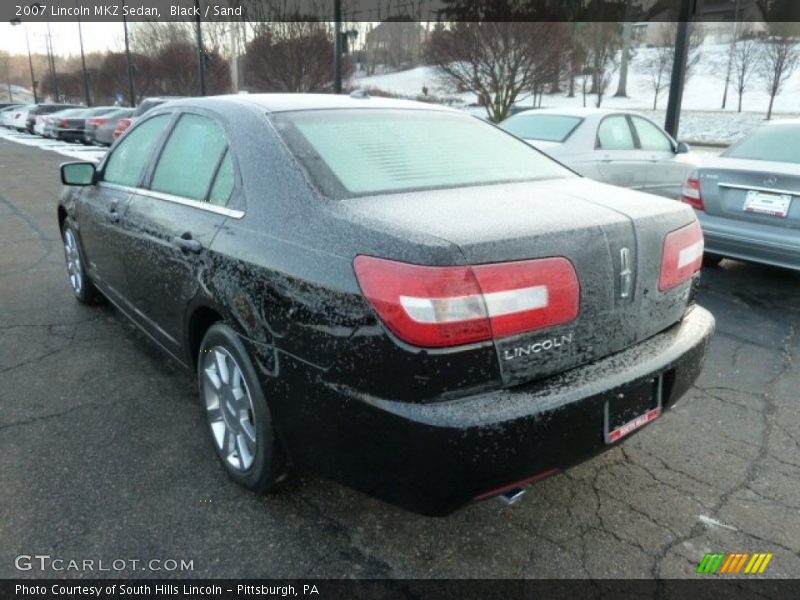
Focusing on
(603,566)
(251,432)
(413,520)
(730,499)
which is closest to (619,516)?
(603,566)

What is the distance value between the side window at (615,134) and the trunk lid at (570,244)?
5.40 metres

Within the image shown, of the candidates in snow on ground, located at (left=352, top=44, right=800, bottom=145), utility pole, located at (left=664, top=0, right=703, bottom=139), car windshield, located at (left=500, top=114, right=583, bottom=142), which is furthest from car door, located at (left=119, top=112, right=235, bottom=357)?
snow on ground, located at (left=352, top=44, right=800, bottom=145)

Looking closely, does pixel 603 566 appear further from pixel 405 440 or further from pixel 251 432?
pixel 251 432

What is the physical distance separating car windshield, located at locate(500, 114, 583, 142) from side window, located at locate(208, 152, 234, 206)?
544cm

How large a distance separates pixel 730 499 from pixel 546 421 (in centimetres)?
120

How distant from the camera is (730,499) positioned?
8.15ft

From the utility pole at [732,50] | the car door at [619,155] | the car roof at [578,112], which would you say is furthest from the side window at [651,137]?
the utility pole at [732,50]

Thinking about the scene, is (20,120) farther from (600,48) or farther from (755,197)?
(600,48)

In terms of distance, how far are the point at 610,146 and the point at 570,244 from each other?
6.08 meters

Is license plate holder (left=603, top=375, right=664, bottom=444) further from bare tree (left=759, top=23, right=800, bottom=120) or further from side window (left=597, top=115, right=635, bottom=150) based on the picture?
bare tree (left=759, top=23, right=800, bottom=120)

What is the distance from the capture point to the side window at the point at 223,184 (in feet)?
8.12

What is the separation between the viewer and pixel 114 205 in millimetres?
3510

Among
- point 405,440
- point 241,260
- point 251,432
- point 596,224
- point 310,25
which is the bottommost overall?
point 251,432

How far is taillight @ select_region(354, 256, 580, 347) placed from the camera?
5.66 ft
